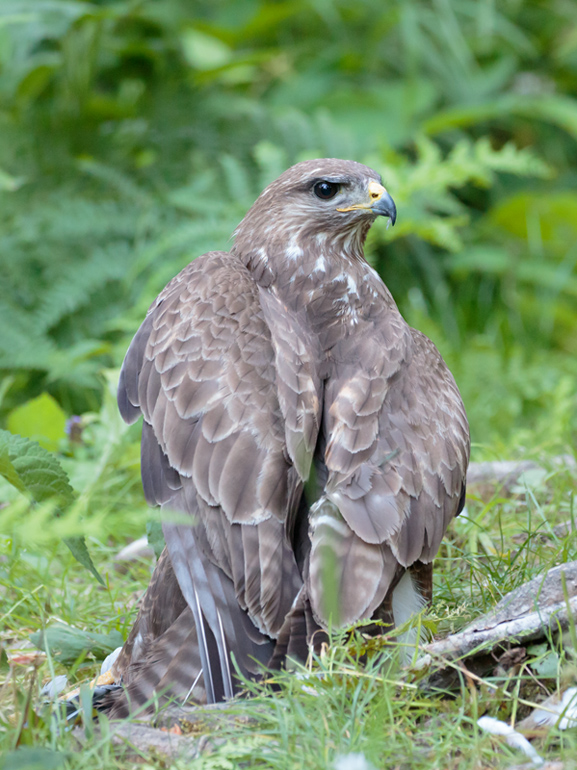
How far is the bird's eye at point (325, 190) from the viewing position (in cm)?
361

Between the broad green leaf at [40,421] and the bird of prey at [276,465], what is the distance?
4.89ft

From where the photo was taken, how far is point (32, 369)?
5594 millimetres

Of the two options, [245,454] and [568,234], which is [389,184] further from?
[245,454]

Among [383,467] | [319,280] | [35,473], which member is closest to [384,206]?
[319,280]

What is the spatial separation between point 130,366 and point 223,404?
0.61 m

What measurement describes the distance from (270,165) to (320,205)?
259 centimetres

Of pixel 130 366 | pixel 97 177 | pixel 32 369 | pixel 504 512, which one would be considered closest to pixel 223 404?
pixel 130 366

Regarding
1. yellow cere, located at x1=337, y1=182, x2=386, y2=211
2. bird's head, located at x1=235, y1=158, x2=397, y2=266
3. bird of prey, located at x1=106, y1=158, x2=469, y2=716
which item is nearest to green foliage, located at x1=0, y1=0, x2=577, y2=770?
bird of prey, located at x1=106, y1=158, x2=469, y2=716

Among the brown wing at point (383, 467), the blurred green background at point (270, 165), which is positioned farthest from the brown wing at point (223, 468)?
the blurred green background at point (270, 165)

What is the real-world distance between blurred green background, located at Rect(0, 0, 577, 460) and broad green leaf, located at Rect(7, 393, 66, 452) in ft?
0.04

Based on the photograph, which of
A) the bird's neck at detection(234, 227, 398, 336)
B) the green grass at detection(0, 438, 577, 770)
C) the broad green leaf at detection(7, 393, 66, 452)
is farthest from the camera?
the broad green leaf at detection(7, 393, 66, 452)

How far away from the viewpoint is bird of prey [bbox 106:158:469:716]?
2.73m

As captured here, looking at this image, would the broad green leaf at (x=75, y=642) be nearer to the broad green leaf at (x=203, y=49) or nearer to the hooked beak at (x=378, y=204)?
the hooked beak at (x=378, y=204)

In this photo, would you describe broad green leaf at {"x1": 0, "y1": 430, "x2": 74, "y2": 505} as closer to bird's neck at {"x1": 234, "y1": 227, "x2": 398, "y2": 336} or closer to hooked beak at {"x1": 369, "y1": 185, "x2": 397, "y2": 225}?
bird's neck at {"x1": 234, "y1": 227, "x2": 398, "y2": 336}
